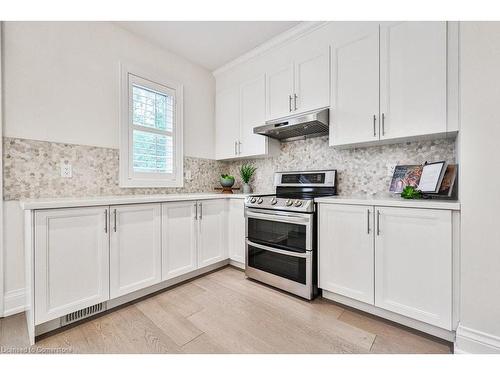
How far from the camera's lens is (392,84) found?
188 centimetres

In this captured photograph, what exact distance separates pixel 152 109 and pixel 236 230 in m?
1.75

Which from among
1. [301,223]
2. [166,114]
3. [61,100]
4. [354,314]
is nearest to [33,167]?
[61,100]

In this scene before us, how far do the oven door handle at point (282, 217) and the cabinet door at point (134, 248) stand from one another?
3.08 ft

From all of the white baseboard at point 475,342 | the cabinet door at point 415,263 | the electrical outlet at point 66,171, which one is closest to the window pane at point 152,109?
the electrical outlet at point 66,171

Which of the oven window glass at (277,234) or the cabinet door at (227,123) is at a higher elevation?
the cabinet door at (227,123)

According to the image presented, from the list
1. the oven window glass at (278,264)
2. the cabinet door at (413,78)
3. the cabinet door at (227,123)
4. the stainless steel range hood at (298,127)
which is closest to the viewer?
the cabinet door at (413,78)

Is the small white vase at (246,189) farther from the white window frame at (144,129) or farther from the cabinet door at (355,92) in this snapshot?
the cabinet door at (355,92)

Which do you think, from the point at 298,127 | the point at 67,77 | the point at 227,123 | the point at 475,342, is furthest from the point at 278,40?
the point at 475,342

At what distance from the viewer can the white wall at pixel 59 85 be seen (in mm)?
1817

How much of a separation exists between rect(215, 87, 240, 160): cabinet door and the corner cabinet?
1.32 metres

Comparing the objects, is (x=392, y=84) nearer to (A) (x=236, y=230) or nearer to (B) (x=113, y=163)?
(A) (x=236, y=230)

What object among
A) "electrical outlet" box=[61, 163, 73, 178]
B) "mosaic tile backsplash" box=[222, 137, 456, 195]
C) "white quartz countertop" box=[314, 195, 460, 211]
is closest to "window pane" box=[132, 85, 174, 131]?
"electrical outlet" box=[61, 163, 73, 178]

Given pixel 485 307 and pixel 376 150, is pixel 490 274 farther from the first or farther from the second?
pixel 376 150
